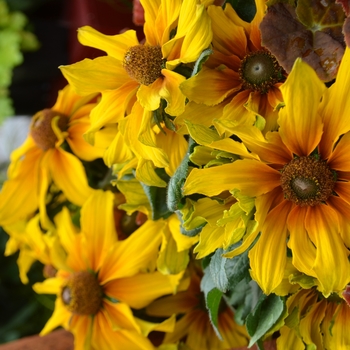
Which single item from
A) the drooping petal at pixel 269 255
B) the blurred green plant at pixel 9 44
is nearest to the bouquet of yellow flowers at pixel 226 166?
the drooping petal at pixel 269 255

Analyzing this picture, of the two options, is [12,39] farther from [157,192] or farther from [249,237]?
[249,237]

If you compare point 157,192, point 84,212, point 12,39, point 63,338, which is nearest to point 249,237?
point 157,192

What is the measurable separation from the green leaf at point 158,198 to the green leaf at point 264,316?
123 millimetres

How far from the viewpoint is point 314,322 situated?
0.52 meters

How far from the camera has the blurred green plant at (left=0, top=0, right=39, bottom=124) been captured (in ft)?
4.76

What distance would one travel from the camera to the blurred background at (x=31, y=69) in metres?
1.12

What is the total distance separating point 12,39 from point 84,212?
3.16 ft

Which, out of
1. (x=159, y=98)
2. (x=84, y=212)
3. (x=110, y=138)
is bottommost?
(x=84, y=212)

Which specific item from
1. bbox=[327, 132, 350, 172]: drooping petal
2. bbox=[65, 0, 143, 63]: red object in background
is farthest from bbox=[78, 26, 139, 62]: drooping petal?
bbox=[65, 0, 143, 63]: red object in background

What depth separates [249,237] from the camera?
42 cm

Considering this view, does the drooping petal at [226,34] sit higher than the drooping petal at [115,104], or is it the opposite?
Answer: the drooping petal at [226,34]

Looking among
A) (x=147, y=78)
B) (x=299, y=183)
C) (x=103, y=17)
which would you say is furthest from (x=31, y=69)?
(x=299, y=183)

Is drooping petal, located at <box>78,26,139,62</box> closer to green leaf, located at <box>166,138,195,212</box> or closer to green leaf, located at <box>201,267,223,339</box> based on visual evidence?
green leaf, located at <box>166,138,195,212</box>

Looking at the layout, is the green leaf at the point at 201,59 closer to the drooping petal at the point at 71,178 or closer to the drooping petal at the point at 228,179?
the drooping petal at the point at 228,179
